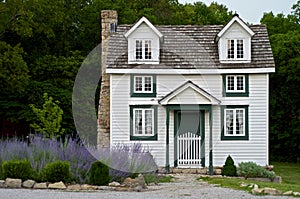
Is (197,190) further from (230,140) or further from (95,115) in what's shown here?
(95,115)

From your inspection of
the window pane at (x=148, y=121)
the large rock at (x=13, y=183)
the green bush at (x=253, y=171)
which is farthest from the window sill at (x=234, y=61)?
the large rock at (x=13, y=183)

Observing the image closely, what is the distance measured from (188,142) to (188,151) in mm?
388

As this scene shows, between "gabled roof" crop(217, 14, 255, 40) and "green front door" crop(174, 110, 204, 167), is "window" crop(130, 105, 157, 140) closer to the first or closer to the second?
"green front door" crop(174, 110, 204, 167)

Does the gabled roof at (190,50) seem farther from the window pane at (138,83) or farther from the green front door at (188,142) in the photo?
the green front door at (188,142)

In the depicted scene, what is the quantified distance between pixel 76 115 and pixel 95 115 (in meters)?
1.31

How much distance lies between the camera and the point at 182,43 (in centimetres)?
2880

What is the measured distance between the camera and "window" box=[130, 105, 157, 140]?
2750cm

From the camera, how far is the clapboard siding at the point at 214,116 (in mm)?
27453

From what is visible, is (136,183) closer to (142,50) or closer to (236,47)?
(142,50)

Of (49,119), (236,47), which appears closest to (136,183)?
(236,47)

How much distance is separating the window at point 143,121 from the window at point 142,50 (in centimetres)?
219

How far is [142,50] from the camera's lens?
27969mm

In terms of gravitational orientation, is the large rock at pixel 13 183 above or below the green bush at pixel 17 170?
below

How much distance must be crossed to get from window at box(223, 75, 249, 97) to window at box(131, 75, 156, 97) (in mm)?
3140
